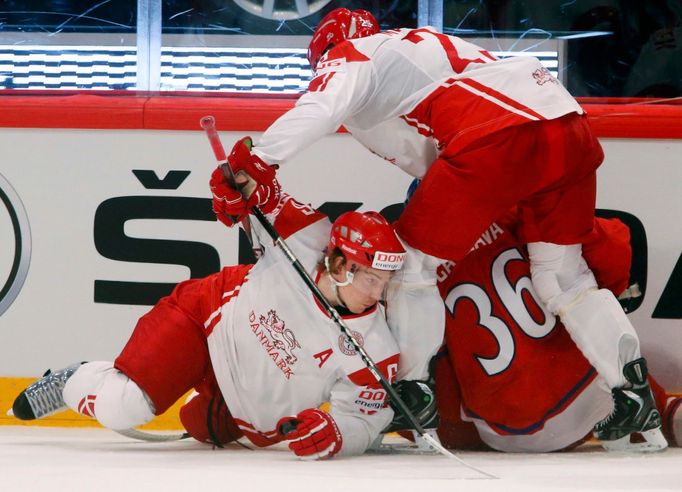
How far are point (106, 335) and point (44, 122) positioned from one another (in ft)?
2.21

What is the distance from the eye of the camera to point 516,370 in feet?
9.12

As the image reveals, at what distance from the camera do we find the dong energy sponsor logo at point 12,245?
11.1 ft

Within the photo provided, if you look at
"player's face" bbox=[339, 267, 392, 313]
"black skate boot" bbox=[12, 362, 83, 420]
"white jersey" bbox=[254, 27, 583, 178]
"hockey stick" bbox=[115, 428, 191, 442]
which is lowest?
"hockey stick" bbox=[115, 428, 191, 442]

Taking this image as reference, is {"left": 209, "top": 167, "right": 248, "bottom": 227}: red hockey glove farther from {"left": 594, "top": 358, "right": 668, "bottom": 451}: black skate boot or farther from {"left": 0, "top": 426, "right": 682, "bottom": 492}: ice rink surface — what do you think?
{"left": 594, "top": 358, "right": 668, "bottom": 451}: black skate boot

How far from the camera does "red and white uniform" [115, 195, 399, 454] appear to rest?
264cm

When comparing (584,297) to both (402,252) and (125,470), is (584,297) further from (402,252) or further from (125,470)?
(125,470)

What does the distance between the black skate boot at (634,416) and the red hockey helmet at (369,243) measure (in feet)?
2.06

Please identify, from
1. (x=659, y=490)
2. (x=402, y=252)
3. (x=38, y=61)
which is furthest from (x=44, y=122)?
(x=659, y=490)

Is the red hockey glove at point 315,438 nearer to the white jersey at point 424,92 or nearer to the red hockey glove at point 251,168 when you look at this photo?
the red hockey glove at point 251,168

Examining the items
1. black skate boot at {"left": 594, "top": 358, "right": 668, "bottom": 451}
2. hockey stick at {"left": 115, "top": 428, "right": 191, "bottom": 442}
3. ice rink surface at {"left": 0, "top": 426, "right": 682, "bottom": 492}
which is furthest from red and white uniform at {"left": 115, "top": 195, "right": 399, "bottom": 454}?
black skate boot at {"left": 594, "top": 358, "right": 668, "bottom": 451}

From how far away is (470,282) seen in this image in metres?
2.87

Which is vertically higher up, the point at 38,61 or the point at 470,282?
the point at 38,61

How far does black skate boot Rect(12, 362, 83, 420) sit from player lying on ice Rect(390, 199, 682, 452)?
97 cm

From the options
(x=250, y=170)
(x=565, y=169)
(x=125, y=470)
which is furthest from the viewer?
(x=565, y=169)
